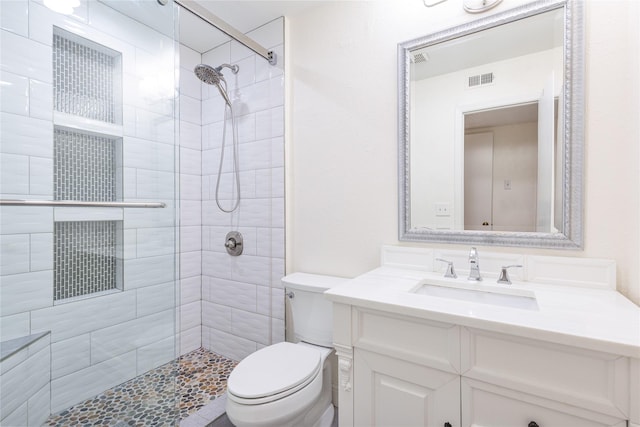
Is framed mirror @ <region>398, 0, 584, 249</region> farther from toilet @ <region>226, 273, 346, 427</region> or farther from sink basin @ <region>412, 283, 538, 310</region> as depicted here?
toilet @ <region>226, 273, 346, 427</region>

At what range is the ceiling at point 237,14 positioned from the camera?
5.85ft

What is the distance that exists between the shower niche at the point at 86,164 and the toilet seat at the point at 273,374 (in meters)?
0.75

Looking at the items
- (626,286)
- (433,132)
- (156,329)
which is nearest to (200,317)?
(156,329)

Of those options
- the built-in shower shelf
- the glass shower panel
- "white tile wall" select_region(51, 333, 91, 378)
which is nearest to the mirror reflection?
the glass shower panel

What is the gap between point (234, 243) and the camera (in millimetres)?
2111

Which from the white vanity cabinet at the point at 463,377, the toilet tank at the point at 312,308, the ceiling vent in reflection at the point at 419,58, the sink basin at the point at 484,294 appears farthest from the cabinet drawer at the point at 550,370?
the ceiling vent in reflection at the point at 419,58

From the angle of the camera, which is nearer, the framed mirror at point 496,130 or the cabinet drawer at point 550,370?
the cabinet drawer at point 550,370

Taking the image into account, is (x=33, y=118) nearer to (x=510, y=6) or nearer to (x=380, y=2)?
(x=380, y=2)

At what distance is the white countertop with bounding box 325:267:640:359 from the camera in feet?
2.46

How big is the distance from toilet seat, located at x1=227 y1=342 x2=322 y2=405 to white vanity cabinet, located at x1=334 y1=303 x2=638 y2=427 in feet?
0.69

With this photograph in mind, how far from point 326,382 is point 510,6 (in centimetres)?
195

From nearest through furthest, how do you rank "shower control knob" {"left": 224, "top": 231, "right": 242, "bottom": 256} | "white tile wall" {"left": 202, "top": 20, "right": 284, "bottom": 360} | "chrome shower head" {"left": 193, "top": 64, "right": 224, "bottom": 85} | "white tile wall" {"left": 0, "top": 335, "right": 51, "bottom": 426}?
1. "white tile wall" {"left": 0, "top": 335, "right": 51, "bottom": 426}
2. "chrome shower head" {"left": 193, "top": 64, "right": 224, "bottom": 85}
3. "white tile wall" {"left": 202, "top": 20, "right": 284, "bottom": 360}
4. "shower control knob" {"left": 224, "top": 231, "right": 242, "bottom": 256}

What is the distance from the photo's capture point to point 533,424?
2.70 feet

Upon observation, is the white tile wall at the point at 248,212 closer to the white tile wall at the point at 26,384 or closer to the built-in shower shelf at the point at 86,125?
the built-in shower shelf at the point at 86,125
